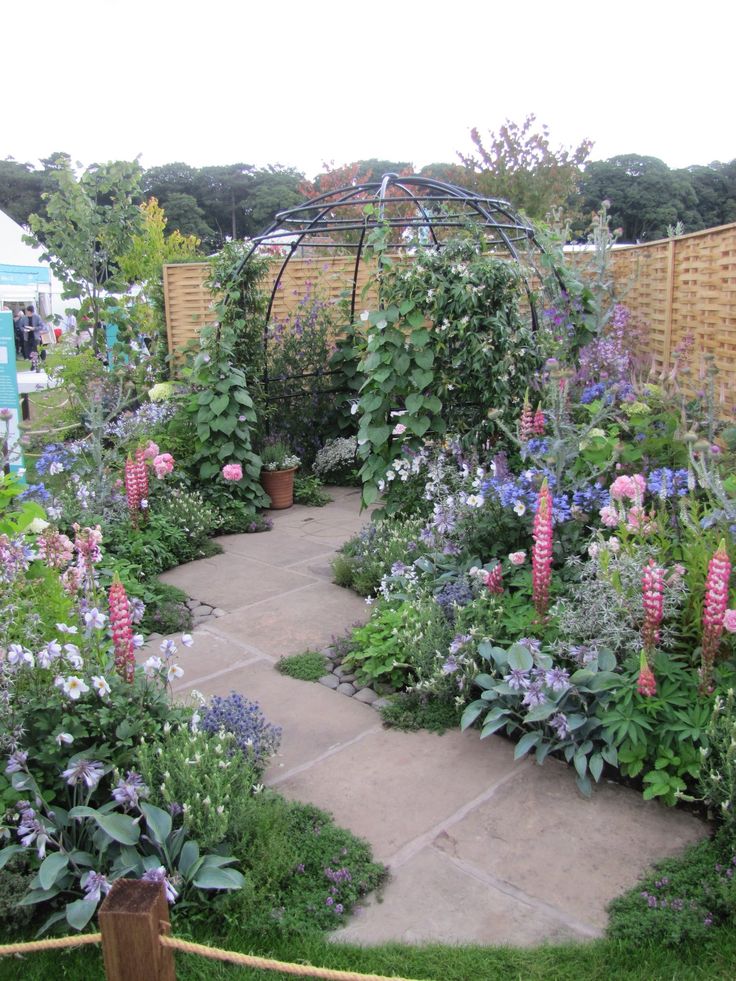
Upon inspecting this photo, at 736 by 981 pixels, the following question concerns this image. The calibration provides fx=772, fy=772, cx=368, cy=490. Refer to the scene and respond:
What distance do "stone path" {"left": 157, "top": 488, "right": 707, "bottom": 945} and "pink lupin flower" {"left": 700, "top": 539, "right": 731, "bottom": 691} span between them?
0.58 m

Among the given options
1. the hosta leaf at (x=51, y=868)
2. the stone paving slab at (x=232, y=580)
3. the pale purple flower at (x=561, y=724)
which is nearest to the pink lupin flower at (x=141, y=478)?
the stone paving slab at (x=232, y=580)

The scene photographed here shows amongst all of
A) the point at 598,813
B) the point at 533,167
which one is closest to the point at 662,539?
the point at 598,813

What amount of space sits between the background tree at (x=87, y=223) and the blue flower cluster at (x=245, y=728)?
549cm

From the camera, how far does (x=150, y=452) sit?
18.7 ft

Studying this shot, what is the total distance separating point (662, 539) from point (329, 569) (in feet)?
8.55

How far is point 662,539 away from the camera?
10.4 ft

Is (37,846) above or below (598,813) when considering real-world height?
above

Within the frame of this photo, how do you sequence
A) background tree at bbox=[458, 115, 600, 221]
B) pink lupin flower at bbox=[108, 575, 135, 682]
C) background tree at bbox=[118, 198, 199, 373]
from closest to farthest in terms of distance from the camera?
1. pink lupin flower at bbox=[108, 575, 135, 682]
2. background tree at bbox=[118, 198, 199, 373]
3. background tree at bbox=[458, 115, 600, 221]

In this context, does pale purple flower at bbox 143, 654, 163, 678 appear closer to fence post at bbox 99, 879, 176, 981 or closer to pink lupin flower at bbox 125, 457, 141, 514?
fence post at bbox 99, 879, 176, 981

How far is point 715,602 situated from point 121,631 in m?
1.99

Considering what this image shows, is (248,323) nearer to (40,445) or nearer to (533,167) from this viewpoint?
(40,445)

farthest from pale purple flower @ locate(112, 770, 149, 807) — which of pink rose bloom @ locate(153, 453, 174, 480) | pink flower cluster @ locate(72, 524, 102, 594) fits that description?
pink rose bloom @ locate(153, 453, 174, 480)

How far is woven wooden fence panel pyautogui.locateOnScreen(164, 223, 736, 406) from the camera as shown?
207 inches

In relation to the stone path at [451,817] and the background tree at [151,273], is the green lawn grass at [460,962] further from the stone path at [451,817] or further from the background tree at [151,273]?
the background tree at [151,273]
